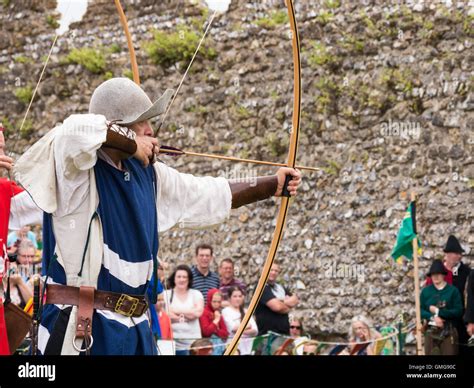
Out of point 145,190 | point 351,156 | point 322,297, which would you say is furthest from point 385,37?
point 145,190

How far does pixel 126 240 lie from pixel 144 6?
406 inches

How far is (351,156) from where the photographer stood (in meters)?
12.9

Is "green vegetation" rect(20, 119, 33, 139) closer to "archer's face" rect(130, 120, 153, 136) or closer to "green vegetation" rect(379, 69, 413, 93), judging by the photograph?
"green vegetation" rect(379, 69, 413, 93)

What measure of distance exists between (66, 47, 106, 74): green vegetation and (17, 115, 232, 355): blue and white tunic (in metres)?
10.3

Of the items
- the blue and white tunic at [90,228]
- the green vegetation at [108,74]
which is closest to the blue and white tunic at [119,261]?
the blue and white tunic at [90,228]

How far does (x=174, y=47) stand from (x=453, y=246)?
501 cm

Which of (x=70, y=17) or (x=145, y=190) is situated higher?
(x=70, y=17)

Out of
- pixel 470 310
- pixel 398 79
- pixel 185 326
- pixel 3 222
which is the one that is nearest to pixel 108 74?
pixel 398 79

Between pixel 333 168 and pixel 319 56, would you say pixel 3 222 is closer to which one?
pixel 333 168

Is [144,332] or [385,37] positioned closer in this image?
[144,332]

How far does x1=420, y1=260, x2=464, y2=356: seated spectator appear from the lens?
1039 centimetres

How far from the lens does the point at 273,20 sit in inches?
546

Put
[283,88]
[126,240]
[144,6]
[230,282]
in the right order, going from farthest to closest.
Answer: [144,6], [283,88], [230,282], [126,240]

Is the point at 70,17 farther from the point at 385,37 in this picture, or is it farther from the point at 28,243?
the point at 28,243
